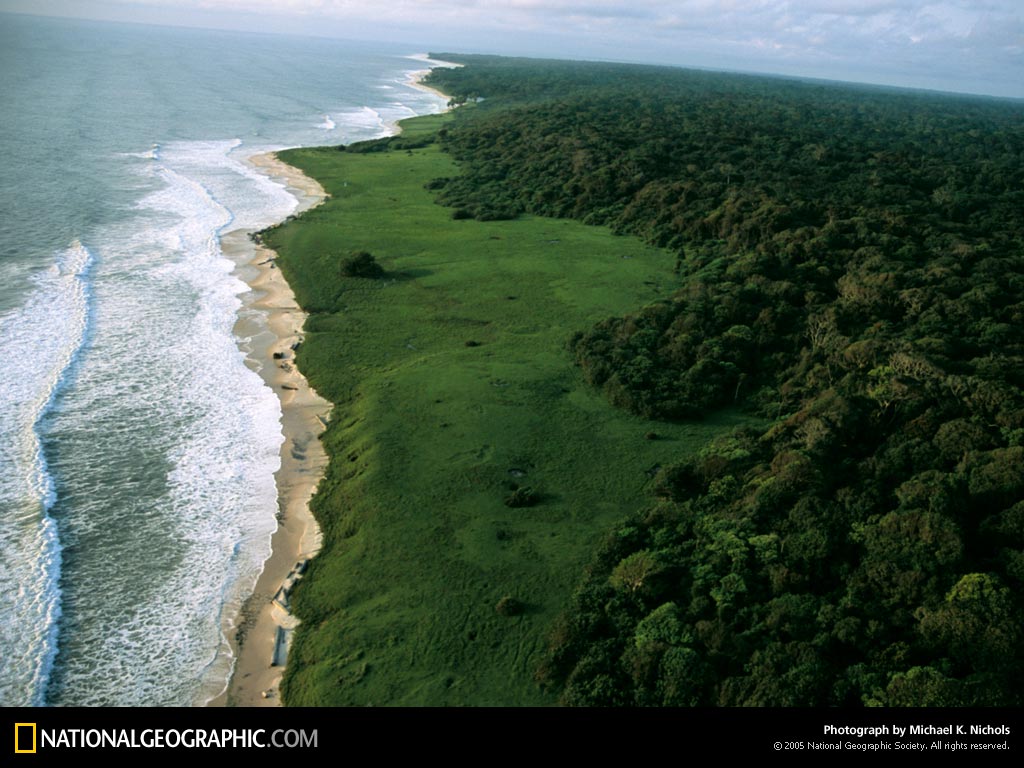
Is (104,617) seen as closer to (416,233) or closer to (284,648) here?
(284,648)

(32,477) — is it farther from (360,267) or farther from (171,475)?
(360,267)

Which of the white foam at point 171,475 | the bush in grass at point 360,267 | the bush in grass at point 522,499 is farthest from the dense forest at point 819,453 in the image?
the bush in grass at point 360,267

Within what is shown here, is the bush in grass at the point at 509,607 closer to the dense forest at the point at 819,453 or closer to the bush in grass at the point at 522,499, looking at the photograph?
the dense forest at the point at 819,453

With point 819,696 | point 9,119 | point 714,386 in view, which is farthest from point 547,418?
point 9,119

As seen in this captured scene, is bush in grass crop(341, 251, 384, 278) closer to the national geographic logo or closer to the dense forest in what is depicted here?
the dense forest

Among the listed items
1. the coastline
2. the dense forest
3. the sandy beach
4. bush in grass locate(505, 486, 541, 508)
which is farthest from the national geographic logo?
bush in grass locate(505, 486, 541, 508)

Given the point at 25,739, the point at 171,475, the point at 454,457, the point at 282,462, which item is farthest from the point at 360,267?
the point at 25,739
